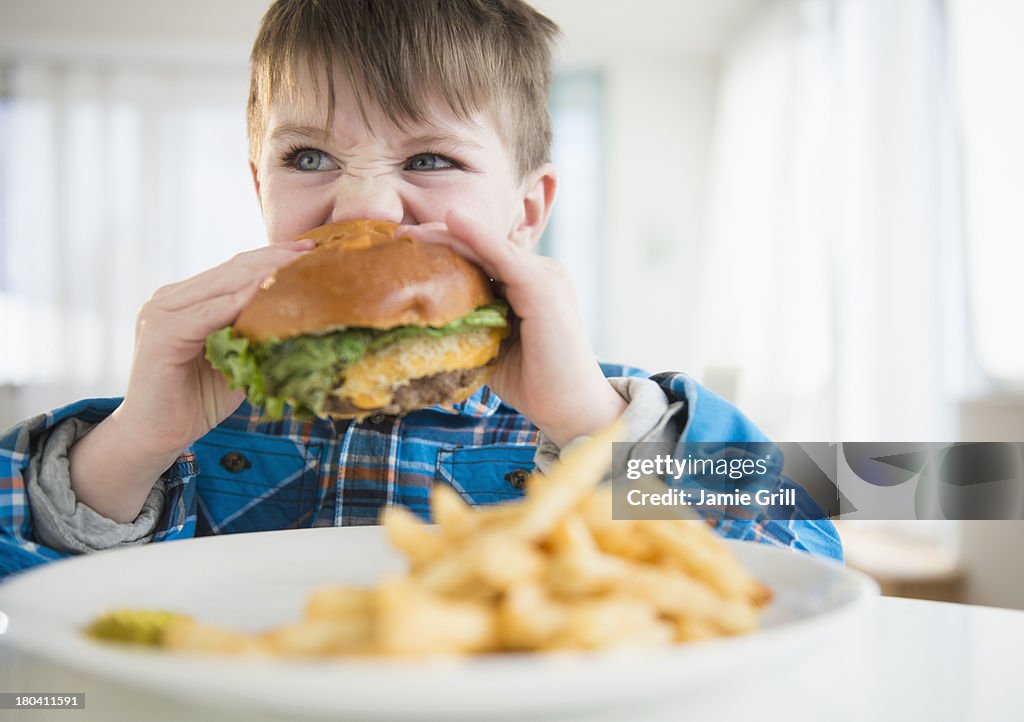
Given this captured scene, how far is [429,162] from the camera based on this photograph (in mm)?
1510

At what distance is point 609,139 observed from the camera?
338 inches

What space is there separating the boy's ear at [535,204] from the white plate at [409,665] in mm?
1179

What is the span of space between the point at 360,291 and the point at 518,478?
73 centimetres

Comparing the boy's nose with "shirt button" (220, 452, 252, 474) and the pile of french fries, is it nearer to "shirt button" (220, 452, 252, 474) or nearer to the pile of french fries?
"shirt button" (220, 452, 252, 474)

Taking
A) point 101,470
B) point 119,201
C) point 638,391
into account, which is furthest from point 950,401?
point 119,201

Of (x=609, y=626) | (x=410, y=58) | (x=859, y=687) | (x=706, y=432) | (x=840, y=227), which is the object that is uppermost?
(x=840, y=227)

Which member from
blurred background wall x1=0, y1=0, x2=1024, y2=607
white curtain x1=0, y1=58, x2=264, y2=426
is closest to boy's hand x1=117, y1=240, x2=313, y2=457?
blurred background wall x1=0, y1=0, x2=1024, y2=607

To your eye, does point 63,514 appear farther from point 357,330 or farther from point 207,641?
point 207,641

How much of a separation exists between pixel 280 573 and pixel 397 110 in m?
0.88

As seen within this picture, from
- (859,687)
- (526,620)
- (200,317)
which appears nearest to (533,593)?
(526,620)

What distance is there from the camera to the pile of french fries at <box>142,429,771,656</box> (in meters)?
0.54

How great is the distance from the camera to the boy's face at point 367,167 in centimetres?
144

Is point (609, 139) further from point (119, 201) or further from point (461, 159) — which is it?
point (461, 159)

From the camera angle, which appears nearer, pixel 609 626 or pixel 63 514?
pixel 609 626
